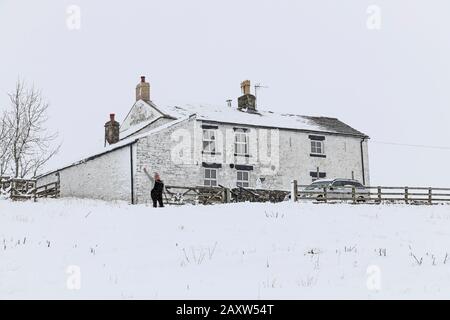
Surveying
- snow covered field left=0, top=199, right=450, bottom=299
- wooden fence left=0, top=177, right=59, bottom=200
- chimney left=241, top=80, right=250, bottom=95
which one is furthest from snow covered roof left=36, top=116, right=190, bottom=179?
snow covered field left=0, top=199, right=450, bottom=299

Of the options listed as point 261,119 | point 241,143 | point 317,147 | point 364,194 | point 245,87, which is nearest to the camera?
point 364,194

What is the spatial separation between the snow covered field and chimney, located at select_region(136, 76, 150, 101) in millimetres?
23696

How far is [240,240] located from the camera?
12.1 metres

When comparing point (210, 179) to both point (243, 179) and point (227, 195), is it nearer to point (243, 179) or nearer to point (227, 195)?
point (243, 179)

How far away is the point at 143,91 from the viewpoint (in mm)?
39812

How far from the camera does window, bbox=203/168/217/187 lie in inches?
1336

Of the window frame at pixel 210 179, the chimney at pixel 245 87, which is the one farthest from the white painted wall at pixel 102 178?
the chimney at pixel 245 87

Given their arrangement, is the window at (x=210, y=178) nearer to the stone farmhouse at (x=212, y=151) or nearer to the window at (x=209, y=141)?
the stone farmhouse at (x=212, y=151)

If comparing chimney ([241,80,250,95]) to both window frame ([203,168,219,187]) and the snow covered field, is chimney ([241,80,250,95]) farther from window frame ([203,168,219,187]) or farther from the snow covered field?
the snow covered field

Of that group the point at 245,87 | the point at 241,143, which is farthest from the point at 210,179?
the point at 245,87

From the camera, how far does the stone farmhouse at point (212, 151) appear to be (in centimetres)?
3172

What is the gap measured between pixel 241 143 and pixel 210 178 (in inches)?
133

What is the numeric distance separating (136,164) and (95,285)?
22.9m
